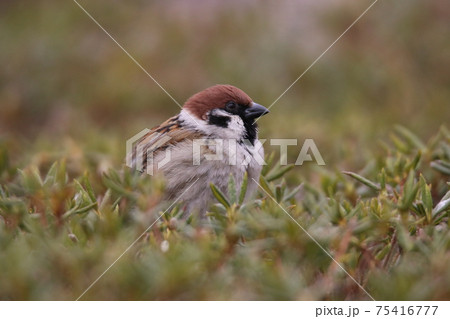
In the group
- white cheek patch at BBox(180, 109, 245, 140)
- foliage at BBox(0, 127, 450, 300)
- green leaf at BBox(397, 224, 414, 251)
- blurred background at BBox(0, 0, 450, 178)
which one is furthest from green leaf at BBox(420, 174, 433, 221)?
blurred background at BBox(0, 0, 450, 178)

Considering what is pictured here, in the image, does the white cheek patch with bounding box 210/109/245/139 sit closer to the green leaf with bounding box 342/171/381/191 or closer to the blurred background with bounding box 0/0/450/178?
the green leaf with bounding box 342/171/381/191

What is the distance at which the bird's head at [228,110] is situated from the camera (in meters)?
3.11

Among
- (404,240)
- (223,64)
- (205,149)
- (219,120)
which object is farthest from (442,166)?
(223,64)

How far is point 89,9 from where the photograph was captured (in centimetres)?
620

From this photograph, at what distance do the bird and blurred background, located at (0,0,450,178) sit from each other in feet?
4.80

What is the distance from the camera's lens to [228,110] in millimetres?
3148

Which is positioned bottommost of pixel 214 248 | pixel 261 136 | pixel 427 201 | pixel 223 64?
pixel 261 136

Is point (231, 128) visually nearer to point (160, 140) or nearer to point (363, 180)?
point (160, 140)

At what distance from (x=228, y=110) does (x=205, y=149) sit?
419 millimetres

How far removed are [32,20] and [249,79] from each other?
2.46 metres

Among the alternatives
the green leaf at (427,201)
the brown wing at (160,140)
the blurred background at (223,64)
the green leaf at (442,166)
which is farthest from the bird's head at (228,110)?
the blurred background at (223,64)

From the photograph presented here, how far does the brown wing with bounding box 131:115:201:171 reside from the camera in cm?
293

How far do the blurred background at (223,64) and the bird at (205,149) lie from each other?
4.80 ft

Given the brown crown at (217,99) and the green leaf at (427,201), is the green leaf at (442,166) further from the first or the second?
the brown crown at (217,99)
